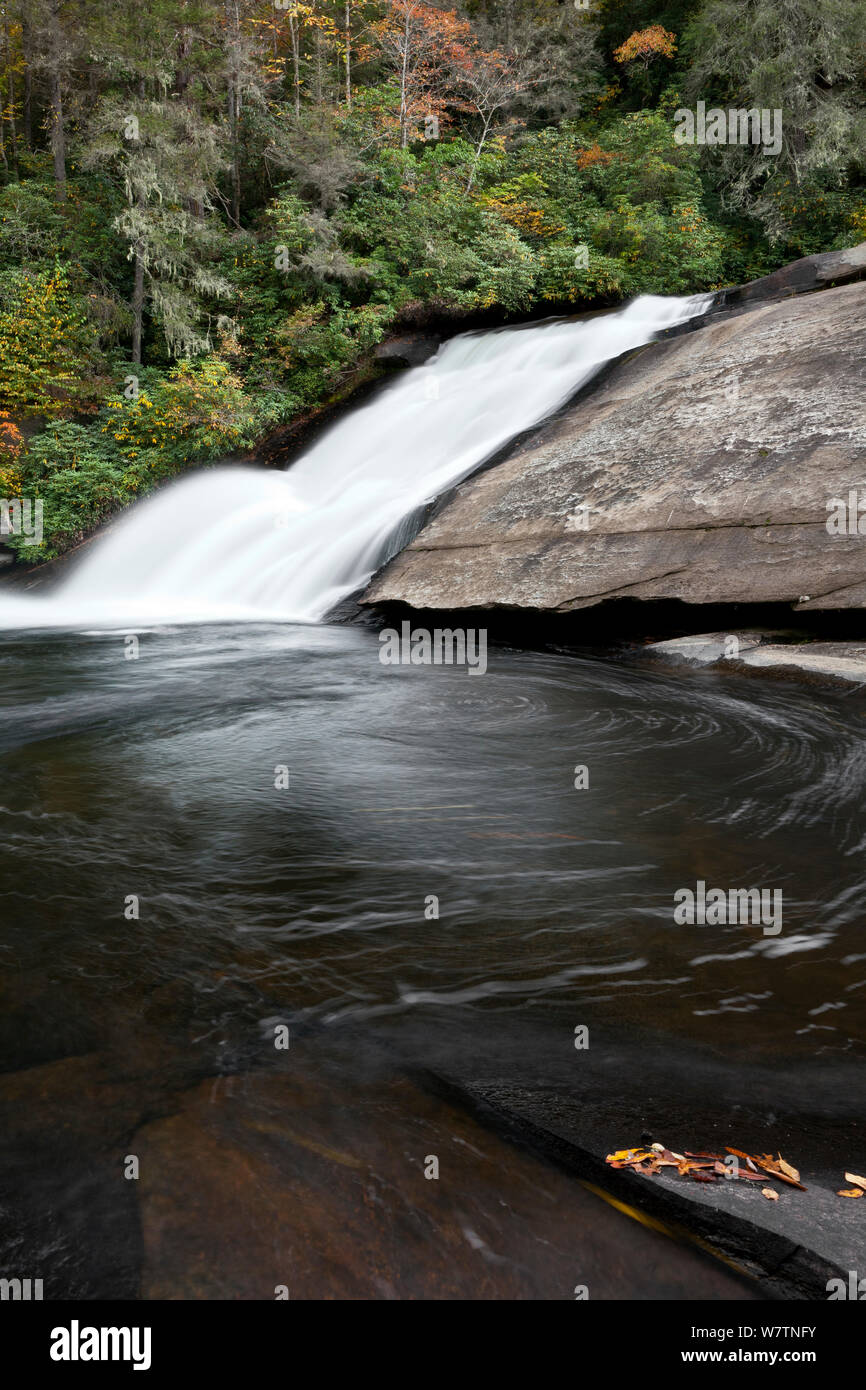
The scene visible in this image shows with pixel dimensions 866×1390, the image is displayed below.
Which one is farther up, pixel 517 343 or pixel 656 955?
pixel 517 343

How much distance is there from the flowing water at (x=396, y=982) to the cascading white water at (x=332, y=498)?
5.56m

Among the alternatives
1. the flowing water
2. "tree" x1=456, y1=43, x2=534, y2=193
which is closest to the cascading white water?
the flowing water

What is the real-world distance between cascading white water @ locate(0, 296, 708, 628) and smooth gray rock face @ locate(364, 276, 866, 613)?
6.12ft

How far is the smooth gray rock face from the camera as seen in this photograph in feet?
23.2

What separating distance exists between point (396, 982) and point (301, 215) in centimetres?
1925

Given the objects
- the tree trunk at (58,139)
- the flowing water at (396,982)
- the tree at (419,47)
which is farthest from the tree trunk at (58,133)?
the flowing water at (396,982)

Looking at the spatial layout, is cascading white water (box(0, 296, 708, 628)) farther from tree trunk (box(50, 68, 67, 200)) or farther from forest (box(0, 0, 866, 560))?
tree trunk (box(50, 68, 67, 200))

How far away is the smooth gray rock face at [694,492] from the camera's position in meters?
7.07

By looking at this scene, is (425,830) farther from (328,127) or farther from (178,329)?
(328,127)

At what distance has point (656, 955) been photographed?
2635 millimetres

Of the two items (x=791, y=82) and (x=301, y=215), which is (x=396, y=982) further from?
(x=791, y=82)

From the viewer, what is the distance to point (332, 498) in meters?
12.9
